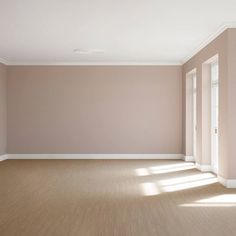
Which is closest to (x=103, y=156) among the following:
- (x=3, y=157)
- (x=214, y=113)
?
(x=3, y=157)

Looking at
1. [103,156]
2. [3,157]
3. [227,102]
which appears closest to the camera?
[227,102]

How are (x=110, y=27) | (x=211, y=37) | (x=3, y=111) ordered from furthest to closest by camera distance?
(x=3, y=111) < (x=211, y=37) < (x=110, y=27)

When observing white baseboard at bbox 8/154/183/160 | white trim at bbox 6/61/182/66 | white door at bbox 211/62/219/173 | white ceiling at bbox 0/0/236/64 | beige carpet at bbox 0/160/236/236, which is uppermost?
white ceiling at bbox 0/0/236/64

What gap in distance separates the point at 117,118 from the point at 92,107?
0.92m

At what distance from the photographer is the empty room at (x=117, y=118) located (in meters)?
5.98

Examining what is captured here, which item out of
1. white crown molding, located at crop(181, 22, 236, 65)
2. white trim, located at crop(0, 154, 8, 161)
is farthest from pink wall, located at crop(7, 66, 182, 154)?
white crown molding, located at crop(181, 22, 236, 65)

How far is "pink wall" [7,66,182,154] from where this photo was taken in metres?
13.6

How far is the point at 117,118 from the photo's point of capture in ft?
44.9

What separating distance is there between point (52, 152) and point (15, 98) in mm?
2211

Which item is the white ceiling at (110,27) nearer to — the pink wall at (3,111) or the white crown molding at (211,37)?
the white crown molding at (211,37)

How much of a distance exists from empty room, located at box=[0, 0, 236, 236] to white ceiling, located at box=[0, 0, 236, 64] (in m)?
0.03

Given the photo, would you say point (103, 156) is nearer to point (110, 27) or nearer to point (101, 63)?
point (101, 63)

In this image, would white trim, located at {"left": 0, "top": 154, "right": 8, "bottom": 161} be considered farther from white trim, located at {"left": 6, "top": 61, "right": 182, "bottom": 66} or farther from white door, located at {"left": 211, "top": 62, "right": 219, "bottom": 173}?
white door, located at {"left": 211, "top": 62, "right": 219, "bottom": 173}

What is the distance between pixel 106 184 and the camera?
8.40 meters
